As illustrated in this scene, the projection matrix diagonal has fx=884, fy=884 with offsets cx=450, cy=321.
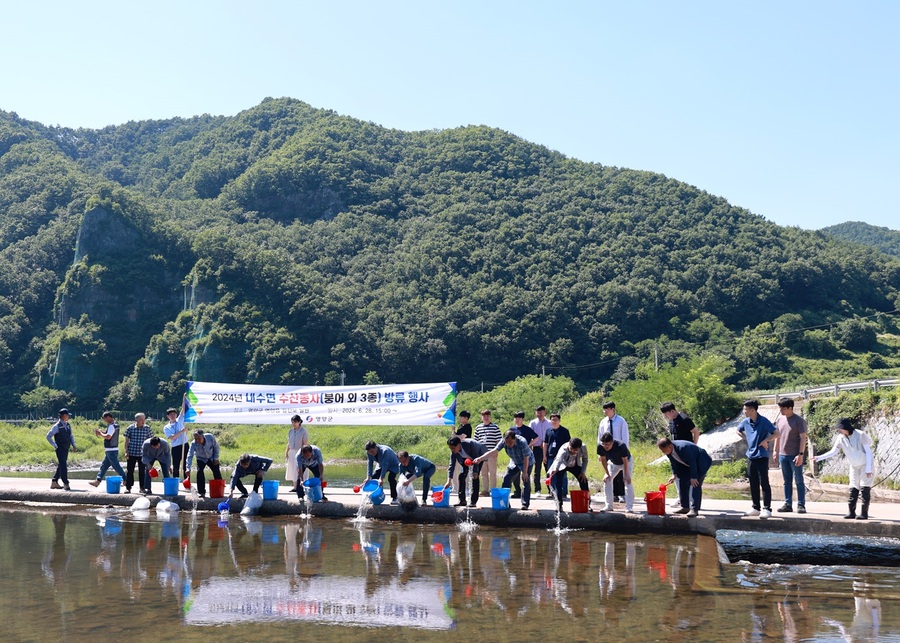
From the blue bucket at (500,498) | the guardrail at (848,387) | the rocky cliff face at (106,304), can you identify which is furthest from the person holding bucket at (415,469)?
the rocky cliff face at (106,304)

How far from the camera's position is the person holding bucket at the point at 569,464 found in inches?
547

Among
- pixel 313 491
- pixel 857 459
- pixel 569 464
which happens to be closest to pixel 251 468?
pixel 313 491

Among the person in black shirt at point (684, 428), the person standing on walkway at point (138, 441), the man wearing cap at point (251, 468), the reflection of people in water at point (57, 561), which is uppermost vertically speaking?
the person in black shirt at point (684, 428)

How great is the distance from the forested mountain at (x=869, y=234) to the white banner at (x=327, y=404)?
169 m

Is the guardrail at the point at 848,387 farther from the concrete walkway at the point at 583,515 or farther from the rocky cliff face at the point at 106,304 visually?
the rocky cliff face at the point at 106,304

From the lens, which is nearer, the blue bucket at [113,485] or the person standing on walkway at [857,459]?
the person standing on walkway at [857,459]

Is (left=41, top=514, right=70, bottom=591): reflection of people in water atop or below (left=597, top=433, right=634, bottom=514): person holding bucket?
below

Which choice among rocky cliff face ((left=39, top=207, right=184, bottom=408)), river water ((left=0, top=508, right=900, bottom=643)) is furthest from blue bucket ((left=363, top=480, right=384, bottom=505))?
rocky cliff face ((left=39, top=207, right=184, bottom=408))

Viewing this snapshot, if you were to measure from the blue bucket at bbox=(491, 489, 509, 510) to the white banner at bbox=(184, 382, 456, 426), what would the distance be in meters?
3.52

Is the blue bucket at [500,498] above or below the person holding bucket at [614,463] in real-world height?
below

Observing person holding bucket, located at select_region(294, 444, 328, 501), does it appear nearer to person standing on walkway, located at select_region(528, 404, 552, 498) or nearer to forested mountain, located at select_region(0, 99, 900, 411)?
person standing on walkway, located at select_region(528, 404, 552, 498)

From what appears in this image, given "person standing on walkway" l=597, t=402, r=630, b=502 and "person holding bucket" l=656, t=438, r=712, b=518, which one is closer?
"person holding bucket" l=656, t=438, r=712, b=518

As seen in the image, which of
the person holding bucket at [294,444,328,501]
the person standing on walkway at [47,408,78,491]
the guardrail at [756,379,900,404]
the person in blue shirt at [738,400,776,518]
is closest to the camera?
the person in blue shirt at [738,400,776,518]

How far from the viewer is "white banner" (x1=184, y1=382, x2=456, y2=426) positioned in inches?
715
